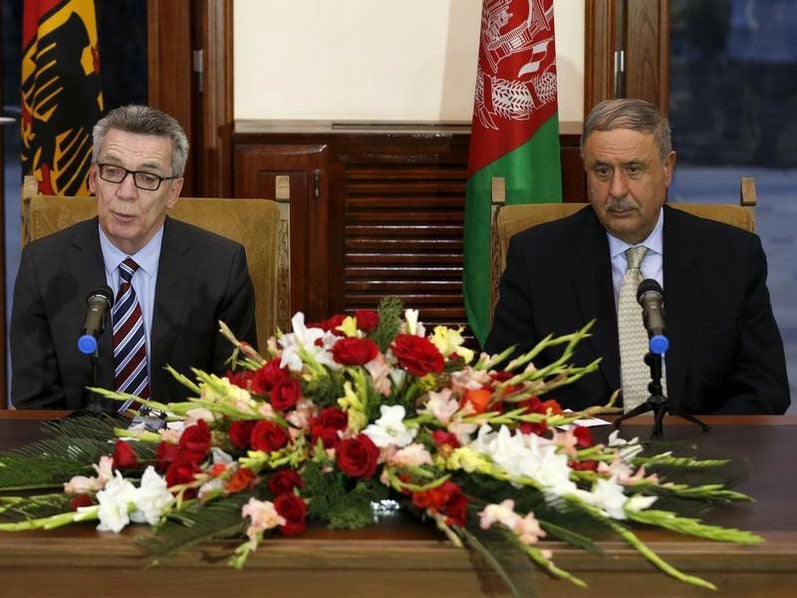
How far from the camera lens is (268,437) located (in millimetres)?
→ 1699

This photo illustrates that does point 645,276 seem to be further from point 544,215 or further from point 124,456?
point 124,456

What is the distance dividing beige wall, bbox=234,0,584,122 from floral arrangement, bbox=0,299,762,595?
2944 mm

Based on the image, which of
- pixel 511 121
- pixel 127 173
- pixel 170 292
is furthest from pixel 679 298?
pixel 511 121

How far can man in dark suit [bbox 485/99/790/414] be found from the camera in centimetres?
296

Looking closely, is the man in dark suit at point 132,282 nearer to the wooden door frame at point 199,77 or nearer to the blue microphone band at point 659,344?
the blue microphone band at point 659,344

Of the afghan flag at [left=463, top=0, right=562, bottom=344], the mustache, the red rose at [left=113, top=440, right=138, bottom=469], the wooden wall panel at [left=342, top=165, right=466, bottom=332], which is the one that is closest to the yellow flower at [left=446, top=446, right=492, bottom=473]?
the red rose at [left=113, top=440, right=138, bottom=469]

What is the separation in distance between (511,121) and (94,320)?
2340 mm

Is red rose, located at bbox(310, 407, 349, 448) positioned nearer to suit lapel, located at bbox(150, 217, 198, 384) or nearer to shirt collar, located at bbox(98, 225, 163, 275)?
suit lapel, located at bbox(150, 217, 198, 384)


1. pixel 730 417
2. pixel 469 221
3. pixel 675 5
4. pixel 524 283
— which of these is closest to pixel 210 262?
pixel 524 283

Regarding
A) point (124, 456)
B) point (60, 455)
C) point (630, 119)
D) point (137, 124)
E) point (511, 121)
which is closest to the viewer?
point (124, 456)

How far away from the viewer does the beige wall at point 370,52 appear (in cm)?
470

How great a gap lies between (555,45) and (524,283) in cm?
175

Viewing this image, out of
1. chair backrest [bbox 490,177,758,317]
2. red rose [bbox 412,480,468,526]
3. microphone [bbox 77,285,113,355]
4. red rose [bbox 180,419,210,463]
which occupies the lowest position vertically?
red rose [bbox 412,480,468,526]

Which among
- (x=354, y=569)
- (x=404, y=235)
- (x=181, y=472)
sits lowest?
(x=354, y=569)
